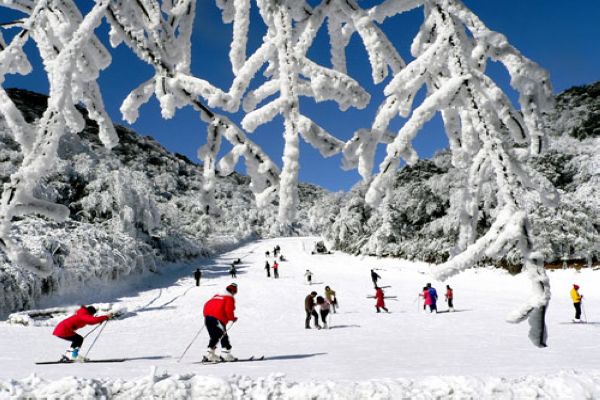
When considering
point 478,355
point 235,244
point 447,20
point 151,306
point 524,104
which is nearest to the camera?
point 524,104

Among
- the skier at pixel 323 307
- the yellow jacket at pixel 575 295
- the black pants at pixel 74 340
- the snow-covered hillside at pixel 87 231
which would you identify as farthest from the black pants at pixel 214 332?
the yellow jacket at pixel 575 295

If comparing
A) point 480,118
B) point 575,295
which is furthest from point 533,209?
point 480,118

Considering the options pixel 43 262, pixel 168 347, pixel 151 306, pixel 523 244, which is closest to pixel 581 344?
pixel 168 347

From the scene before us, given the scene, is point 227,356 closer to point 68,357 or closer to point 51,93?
point 68,357

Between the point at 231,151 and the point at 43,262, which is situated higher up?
the point at 231,151

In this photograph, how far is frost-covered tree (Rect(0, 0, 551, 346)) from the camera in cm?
166

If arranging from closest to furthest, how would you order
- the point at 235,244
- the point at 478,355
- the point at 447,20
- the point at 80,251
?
1. the point at 447,20
2. the point at 478,355
3. the point at 80,251
4. the point at 235,244

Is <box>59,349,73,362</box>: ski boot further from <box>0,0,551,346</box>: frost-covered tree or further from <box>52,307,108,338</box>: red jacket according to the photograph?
<box>0,0,551,346</box>: frost-covered tree

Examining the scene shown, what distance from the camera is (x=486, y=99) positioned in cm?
169

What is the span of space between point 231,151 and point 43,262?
0.94 metres

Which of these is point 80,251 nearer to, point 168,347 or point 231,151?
point 168,347

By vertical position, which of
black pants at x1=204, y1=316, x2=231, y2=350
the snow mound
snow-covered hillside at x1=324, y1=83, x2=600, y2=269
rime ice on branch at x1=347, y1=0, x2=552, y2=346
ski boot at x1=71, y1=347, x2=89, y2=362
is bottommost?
ski boot at x1=71, y1=347, x2=89, y2=362

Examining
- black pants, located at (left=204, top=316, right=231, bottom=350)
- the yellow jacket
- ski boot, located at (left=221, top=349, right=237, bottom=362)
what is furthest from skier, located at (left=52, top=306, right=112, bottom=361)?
the yellow jacket

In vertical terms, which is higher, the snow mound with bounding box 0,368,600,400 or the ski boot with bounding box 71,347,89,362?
the snow mound with bounding box 0,368,600,400
